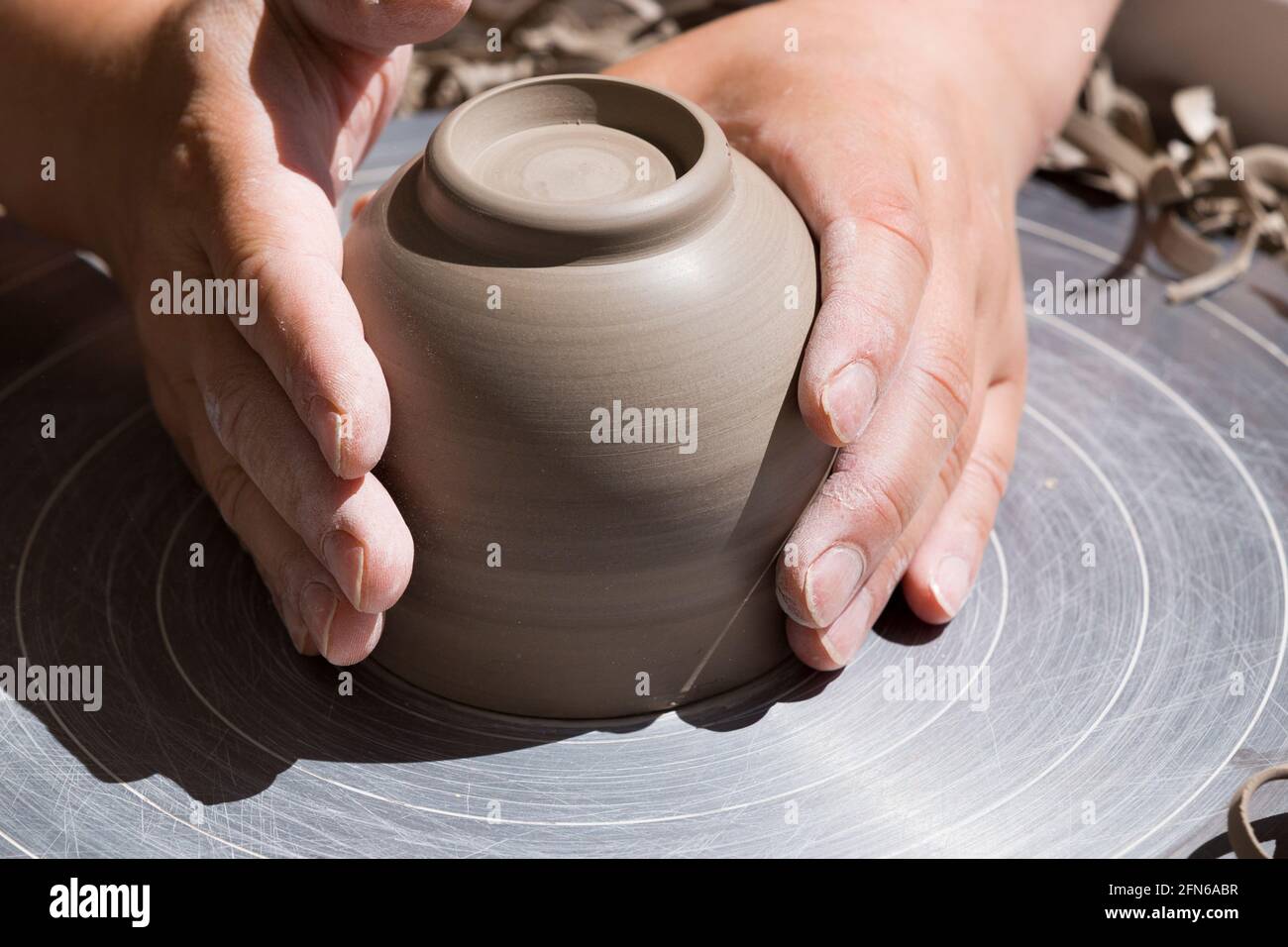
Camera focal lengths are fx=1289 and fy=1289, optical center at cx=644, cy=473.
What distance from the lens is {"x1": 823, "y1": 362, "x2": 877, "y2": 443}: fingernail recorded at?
3.23 ft

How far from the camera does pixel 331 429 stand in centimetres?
95

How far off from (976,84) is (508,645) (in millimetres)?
849

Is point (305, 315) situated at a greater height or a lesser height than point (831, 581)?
greater

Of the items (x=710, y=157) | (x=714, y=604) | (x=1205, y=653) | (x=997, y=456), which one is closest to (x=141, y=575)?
(x=714, y=604)

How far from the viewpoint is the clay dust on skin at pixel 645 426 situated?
0.96m

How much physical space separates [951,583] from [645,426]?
15.1 inches

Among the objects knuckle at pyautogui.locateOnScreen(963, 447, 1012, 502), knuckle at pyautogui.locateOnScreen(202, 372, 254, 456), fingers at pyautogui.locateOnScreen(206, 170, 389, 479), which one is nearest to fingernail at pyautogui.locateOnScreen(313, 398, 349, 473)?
fingers at pyautogui.locateOnScreen(206, 170, 389, 479)

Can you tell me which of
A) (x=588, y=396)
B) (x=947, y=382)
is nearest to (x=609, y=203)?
(x=588, y=396)

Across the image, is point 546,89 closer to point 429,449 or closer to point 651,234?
point 651,234

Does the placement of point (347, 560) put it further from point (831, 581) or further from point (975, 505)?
point (975, 505)

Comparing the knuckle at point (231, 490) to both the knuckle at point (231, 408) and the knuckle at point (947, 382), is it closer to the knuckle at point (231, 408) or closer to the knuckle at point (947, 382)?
the knuckle at point (231, 408)

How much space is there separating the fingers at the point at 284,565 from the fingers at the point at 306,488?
0.02 metres

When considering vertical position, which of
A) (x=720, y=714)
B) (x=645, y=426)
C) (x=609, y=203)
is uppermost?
(x=609, y=203)

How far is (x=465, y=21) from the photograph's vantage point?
2197mm
